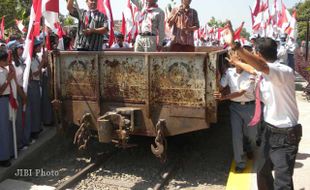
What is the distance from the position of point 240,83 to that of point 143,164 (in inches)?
83.4

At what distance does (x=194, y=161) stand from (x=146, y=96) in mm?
1740

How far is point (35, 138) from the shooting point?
670 cm

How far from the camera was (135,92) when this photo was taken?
17.6 feet

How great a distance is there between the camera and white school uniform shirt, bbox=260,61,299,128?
332cm

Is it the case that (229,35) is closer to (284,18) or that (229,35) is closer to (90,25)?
(90,25)

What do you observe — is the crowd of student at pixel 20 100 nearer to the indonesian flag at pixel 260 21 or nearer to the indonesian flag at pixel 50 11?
the indonesian flag at pixel 50 11

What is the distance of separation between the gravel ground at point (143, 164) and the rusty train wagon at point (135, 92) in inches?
25.8

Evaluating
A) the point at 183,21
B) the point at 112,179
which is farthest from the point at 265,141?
the point at 183,21

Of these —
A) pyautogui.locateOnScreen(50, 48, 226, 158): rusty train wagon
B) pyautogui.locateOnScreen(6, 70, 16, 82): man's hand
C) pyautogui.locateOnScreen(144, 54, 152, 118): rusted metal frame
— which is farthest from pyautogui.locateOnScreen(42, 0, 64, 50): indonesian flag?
pyautogui.locateOnScreen(144, 54, 152, 118): rusted metal frame

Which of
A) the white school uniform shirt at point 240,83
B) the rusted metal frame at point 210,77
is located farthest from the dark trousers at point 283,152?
the white school uniform shirt at point 240,83

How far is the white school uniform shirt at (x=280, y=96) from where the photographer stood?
3.32 metres

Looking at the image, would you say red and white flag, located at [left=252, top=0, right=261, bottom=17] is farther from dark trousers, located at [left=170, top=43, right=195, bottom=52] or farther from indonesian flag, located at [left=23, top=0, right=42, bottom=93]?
indonesian flag, located at [left=23, top=0, right=42, bottom=93]

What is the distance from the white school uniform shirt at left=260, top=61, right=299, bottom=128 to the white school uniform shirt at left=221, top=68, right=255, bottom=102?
1724mm

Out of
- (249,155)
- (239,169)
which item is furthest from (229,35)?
(249,155)
